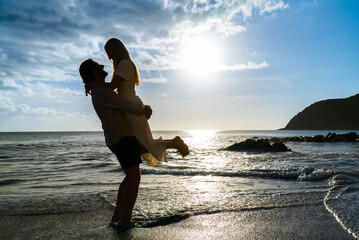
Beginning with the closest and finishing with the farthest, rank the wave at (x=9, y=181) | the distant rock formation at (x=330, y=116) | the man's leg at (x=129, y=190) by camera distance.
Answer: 1. the man's leg at (x=129, y=190)
2. the wave at (x=9, y=181)
3. the distant rock formation at (x=330, y=116)

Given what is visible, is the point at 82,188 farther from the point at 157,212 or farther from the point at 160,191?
the point at 157,212

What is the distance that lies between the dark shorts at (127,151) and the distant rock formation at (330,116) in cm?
14959

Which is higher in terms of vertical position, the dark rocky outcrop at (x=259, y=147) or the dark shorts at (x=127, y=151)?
the dark shorts at (x=127, y=151)

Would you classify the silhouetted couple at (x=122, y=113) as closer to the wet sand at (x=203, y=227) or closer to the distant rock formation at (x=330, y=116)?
the wet sand at (x=203, y=227)

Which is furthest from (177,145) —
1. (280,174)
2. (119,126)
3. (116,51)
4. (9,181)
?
(9,181)

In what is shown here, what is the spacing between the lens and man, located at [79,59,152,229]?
3.09m

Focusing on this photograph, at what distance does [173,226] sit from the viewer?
125 inches

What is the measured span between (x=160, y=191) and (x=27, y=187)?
309 centimetres

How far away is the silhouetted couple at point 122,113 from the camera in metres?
3.09

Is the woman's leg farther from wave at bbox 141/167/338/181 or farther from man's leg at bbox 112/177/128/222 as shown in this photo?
wave at bbox 141/167/338/181

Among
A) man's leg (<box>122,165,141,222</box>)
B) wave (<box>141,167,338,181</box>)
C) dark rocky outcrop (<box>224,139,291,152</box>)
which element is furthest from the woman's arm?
dark rocky outcrop (<box>224,139,291,152</box>)

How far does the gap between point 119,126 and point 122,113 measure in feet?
0.57

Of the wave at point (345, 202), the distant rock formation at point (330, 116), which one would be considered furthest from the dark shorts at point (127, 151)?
the distant rock formation at point (330, 116)

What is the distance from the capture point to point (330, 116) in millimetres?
139875
